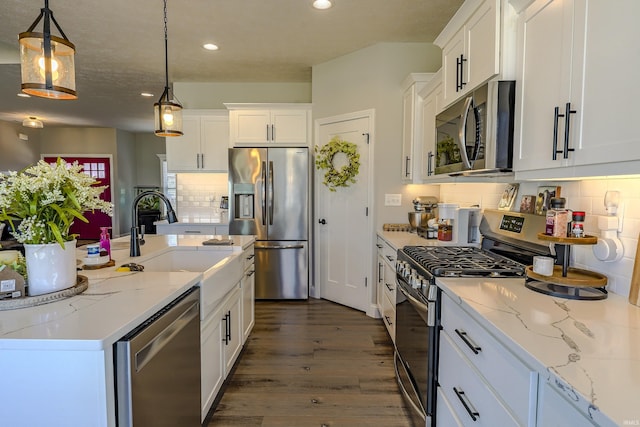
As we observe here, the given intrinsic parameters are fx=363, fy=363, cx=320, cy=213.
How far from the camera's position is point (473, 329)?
4.33 ft

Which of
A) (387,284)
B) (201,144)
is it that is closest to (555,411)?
(387,284)

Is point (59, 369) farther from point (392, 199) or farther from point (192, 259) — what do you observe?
point (392, 199)

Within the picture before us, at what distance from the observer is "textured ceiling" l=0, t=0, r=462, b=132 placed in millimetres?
2945

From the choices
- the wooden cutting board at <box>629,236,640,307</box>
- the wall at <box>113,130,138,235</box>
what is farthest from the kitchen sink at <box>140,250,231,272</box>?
the wall at <box>113,130,138,235</box>

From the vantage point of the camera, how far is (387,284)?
3.10 metres

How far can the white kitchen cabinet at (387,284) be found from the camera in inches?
112

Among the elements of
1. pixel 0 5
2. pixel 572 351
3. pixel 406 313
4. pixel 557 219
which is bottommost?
pixel 406 313

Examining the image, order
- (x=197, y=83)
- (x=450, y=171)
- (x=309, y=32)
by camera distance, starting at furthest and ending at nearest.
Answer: (x=197, y=83) < (x=309, y=32) < (x=450, y=171)

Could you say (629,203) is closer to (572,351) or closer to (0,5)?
(572,351)

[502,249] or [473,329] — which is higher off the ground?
[502,249]

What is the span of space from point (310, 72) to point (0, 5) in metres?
2.98

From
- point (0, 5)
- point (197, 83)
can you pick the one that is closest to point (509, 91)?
point (0, 5)

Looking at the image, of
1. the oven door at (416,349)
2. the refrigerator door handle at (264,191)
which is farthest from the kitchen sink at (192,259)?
the refrigerator door handle at (264,191)

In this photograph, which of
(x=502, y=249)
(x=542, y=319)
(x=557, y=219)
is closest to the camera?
(x=542, y=319)
